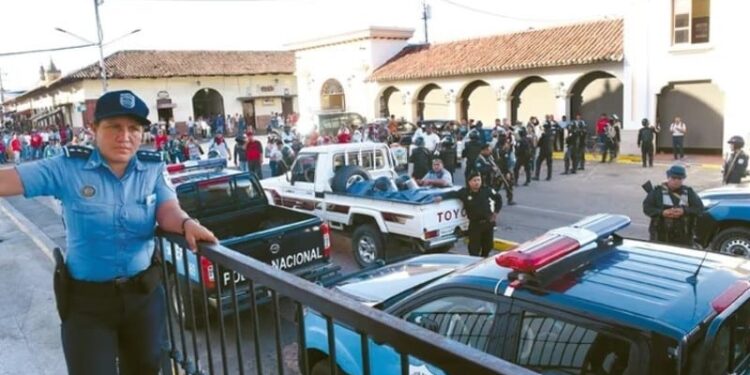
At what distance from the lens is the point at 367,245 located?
9.34 meters

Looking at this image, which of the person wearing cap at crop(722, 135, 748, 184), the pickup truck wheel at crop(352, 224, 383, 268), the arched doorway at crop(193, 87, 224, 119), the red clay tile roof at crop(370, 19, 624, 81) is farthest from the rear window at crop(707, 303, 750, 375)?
the arched doorway at crop(193, 87, 224, 119)

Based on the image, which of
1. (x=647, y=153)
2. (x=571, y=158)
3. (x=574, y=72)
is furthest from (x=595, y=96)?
(x=571, y=158)

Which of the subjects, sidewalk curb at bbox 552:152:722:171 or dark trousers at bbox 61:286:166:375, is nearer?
dark trousers at bbox 61:286:166:375

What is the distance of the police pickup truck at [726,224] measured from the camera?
747cm

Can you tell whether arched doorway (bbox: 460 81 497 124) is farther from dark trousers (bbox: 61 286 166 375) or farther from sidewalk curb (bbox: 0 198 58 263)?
dark trousers (bbox: 61 286 166 375)

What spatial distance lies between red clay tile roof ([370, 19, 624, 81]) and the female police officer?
22180 millimetres

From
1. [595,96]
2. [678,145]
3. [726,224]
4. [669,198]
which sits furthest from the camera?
[595,96]

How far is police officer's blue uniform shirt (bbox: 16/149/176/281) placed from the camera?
2.46 metres

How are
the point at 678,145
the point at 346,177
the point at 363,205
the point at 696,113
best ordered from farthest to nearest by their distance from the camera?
1. the point at 696,113
2. the point at 678,145
3. the point at 346,177
4. the point at 363,205

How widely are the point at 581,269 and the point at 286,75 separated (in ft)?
150

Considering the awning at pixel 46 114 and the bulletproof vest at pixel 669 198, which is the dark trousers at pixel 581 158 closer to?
the bulletproof vest at pixel 669 198

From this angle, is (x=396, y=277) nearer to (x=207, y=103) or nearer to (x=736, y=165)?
(x=736, y=165)

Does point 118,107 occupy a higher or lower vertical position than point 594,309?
higher

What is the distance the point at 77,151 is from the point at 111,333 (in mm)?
801
